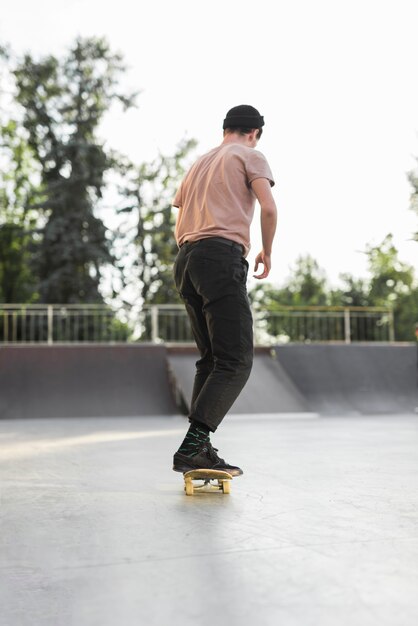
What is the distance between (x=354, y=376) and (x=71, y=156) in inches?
623

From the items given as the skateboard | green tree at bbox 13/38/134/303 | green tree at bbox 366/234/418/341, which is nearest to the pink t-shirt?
the skateboard

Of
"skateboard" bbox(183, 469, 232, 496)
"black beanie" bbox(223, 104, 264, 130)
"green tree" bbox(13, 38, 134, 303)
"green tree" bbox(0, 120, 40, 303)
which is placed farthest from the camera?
"green tree" bbox(0, 120, 40, 303)

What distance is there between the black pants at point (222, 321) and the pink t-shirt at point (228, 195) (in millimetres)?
70

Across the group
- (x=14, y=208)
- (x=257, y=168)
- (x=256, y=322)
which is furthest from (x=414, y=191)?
(x=257, y=168)

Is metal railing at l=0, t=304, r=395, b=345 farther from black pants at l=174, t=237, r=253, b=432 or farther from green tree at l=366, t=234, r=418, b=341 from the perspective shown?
green tree at l=366, t=234, r=418, b=341

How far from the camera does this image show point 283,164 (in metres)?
28.9

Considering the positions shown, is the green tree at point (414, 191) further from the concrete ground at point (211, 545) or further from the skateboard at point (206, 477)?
the skateboard at point (206, 477)

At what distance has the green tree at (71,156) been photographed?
2220 cm

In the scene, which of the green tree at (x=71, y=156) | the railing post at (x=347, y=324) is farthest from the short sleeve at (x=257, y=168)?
the green tree at (x=71, y=156)

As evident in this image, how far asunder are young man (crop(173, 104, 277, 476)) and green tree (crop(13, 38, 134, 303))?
19240 millimetres

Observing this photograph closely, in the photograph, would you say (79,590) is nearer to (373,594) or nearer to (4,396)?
(373,594)

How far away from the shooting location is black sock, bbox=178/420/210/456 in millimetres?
2848

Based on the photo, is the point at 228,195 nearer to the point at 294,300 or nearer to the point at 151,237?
the point at 151,237

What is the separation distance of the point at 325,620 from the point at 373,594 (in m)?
0.19
